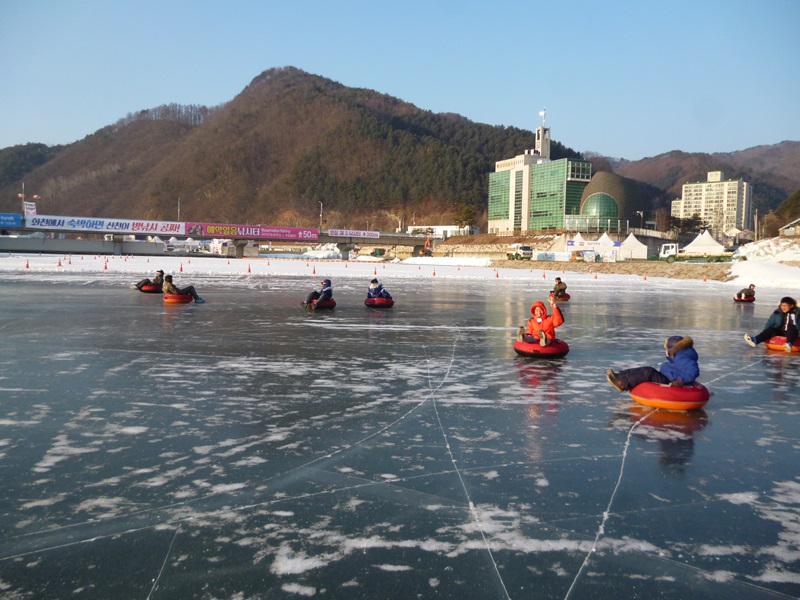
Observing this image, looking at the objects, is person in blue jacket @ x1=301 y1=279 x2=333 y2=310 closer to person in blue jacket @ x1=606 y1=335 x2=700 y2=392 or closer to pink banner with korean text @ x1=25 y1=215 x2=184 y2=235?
person in blue jacket @ x1=606 y1=335 x2=700 y2=392

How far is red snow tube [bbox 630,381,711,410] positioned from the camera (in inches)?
286

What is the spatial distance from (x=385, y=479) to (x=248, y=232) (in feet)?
270

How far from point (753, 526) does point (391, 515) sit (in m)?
2.41

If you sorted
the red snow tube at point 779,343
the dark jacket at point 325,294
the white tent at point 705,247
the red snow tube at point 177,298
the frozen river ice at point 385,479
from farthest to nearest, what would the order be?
the white tent at point 705,247, the red snow tube at point 177,298, the dark jacket at point 325,294, the red snow tube at point 779,343, the frozen river ice at point 385,479

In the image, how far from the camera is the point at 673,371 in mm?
7527

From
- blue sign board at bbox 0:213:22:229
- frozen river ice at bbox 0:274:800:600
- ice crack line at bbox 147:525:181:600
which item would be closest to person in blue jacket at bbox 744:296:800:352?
frozen river ice at bbox 0:274:800:600

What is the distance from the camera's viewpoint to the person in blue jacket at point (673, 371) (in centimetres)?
737

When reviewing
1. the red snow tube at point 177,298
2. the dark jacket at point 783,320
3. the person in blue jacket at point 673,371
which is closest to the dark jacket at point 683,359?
the person in blue jacket at point 673,371

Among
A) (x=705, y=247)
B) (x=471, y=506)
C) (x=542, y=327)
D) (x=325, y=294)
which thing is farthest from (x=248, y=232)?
(x=471, y=506)

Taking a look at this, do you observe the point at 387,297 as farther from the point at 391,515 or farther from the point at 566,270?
the point at 566,270

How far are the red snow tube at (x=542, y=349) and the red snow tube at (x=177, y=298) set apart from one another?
13.1 metres

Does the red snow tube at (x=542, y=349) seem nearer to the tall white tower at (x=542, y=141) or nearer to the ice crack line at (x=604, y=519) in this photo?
the ice crack line at (x=604, y=519)

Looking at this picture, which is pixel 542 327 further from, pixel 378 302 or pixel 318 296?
pixel 318 296

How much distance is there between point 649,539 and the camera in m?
4.00
